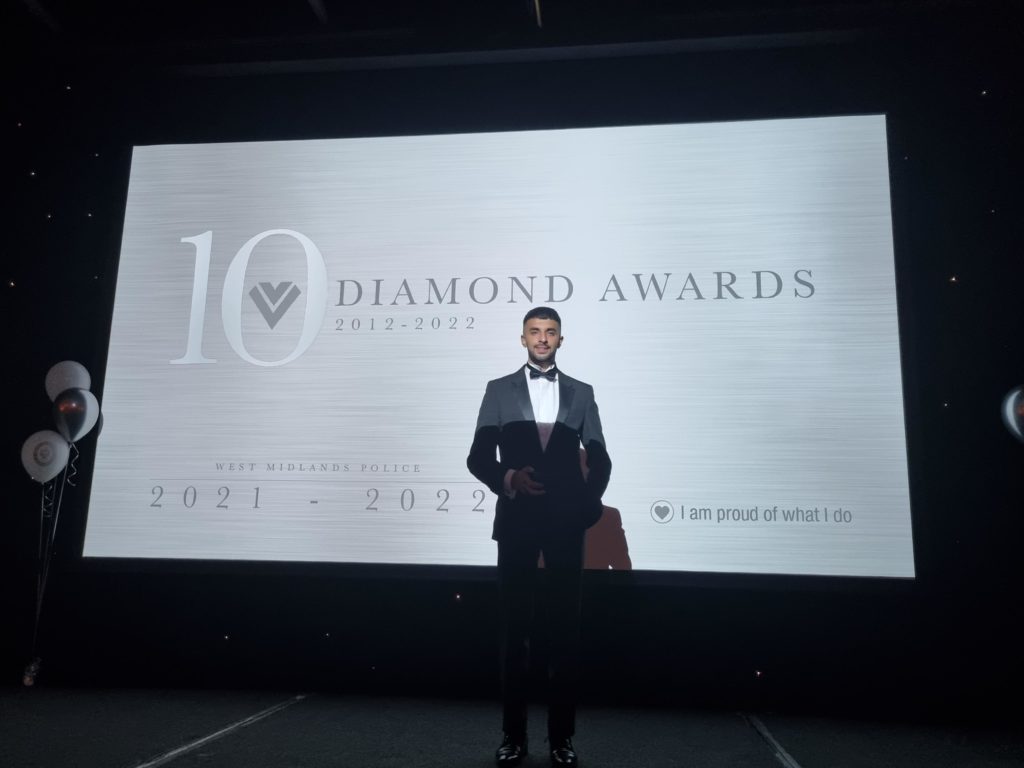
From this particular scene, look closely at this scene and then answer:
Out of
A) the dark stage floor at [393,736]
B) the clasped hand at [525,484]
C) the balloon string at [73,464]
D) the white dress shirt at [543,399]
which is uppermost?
the white dress shirt at [543,399]

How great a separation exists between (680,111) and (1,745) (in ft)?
10.8

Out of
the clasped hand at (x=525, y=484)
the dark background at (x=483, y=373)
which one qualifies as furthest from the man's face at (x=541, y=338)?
the dark background at (x=483, y=373)

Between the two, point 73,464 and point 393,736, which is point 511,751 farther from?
point 73,464

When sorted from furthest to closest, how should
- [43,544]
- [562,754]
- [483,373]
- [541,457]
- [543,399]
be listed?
1. [43,544]
2. [483,373]
3. [543,399]
4. [541,457]
5. [562,754]

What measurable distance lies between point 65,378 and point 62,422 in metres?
0.22

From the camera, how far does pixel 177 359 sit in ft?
9.86

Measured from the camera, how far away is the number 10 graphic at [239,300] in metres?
2.96

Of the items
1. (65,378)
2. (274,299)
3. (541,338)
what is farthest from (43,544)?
(541,338)

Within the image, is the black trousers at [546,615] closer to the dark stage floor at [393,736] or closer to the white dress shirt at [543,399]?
the dark stage floor at [393,736]

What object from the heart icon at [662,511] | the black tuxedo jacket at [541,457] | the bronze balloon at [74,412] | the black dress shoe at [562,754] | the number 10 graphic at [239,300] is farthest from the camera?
the number 10 graphic at [239,300]

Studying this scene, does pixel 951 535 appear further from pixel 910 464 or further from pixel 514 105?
pixel 514 105

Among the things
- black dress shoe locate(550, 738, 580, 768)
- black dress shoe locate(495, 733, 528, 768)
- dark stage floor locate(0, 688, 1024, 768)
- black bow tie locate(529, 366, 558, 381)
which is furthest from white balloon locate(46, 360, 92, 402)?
black dress shoe locate(550, 738, 580, 768)

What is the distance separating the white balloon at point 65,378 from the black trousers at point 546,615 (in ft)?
6.70

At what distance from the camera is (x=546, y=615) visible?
2.03 metres
